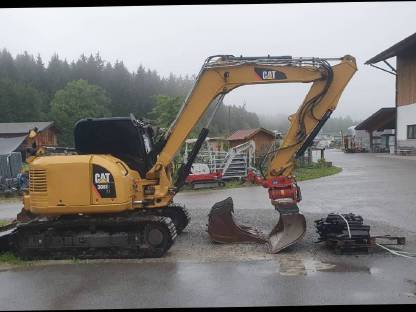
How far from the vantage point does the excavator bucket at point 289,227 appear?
881 centimetres

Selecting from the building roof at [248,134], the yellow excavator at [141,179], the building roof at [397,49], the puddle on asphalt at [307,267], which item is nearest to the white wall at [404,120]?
the building roof at [397,49]

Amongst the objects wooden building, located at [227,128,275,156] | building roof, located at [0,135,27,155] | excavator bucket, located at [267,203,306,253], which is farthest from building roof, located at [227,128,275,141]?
excavator bucket, located at [267,203,306,253]

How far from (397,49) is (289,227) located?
95.7 feet

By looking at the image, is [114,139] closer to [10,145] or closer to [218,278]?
[218,278]

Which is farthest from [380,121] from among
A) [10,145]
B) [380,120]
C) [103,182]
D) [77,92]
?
[77,92]

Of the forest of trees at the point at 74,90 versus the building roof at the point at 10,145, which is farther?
the forest of trees at the point at 74,90

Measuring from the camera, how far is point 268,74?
369 inches

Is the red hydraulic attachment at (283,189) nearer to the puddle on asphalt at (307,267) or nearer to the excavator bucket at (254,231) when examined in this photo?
the excavator bucket at (254,231)

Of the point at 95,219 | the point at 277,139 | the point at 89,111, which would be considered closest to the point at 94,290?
the point at 95,219

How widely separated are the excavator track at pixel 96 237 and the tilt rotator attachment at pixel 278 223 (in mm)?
1228

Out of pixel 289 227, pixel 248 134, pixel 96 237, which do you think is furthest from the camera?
pixel 248 134

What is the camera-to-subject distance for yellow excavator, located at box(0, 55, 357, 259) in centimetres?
865

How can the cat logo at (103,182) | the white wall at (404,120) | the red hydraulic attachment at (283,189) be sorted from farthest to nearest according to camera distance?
the white wall at (404,120), the red hydraulic attachment at (283,189), the cat logo at (103,182)

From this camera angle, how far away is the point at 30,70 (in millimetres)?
101250
